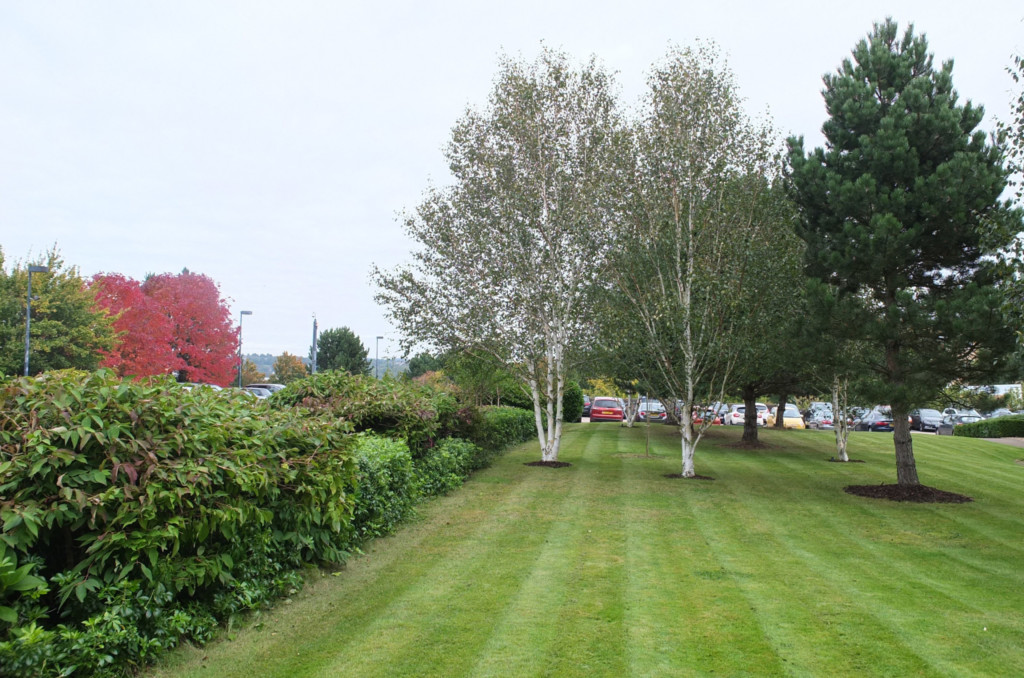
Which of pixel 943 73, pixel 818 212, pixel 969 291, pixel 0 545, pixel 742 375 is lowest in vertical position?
pixel 0 545

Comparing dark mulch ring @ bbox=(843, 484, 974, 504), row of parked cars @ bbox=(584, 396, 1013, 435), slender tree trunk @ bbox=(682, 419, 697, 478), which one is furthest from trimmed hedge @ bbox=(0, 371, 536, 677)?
row of parked cars @ bbox=(584, 396, 1013, 435)

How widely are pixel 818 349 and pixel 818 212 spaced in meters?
2.74

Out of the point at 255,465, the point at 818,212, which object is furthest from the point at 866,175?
the point at 255,465

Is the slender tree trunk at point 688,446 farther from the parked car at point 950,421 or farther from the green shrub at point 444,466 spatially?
the parked car at point 950,421

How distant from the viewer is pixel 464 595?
6359 mm

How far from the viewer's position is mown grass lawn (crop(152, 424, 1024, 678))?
4816 millimetres

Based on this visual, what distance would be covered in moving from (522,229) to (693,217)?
161 inches

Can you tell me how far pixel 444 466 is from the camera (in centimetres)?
1269

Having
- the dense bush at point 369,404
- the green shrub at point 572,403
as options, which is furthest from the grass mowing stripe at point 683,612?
the green shrub at point 572,403

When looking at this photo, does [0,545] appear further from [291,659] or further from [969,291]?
[969,291]

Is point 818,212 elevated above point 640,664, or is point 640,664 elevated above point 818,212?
point 818,212

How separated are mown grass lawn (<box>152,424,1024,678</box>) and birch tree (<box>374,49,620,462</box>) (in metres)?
5.34

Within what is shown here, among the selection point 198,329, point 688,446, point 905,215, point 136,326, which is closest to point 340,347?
point 198,329

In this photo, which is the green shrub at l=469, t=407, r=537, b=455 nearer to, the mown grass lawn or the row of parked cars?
the mown grass lawn
